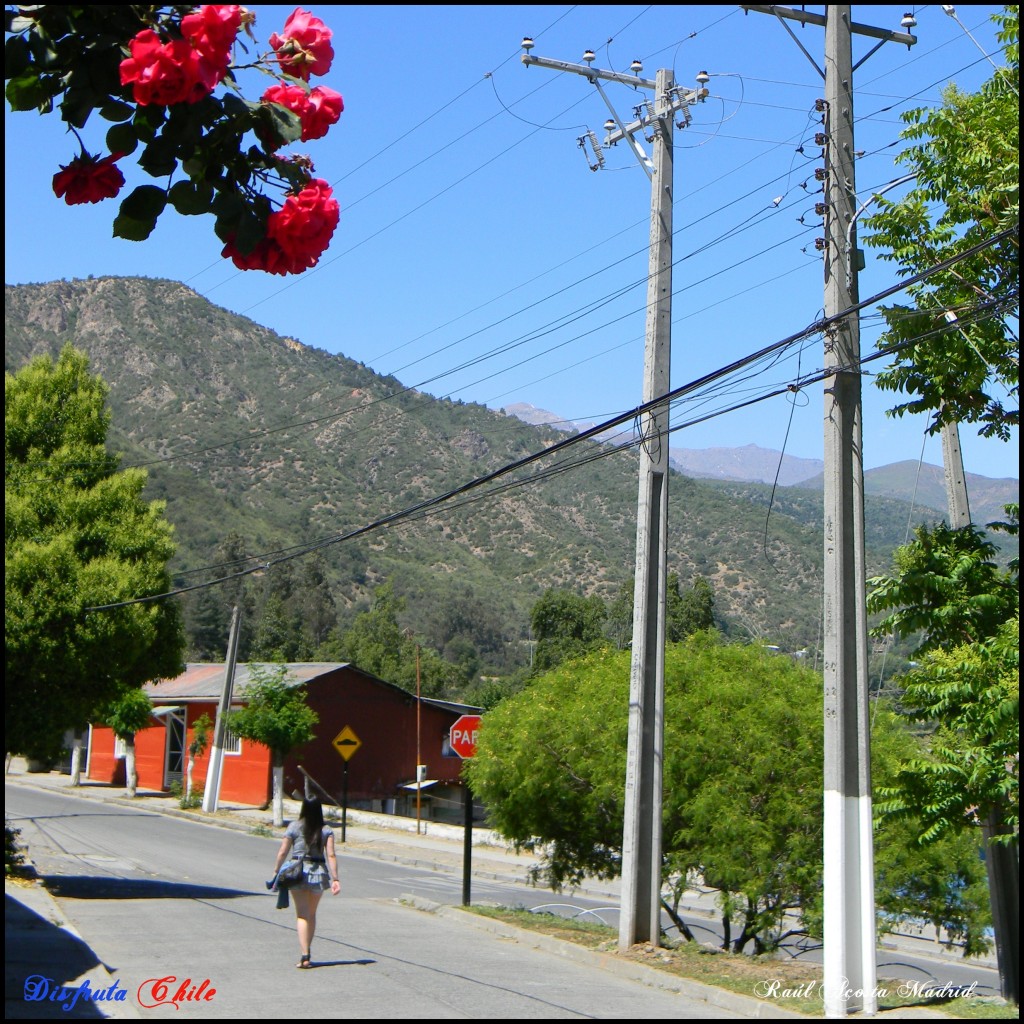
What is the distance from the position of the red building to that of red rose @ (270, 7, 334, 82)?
37.9 meters

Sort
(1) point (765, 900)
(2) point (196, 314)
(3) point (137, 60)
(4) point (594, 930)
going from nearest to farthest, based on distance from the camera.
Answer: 1. (3) point (137, 60)
2. (1) point (765, 900)
3. (4) point (594, 930)
4. (2) point (196, 314)

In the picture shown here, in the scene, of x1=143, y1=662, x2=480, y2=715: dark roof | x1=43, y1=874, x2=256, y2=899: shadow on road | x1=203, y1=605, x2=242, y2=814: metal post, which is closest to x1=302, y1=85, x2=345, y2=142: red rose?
x1=43, y1=874, x2=256, y2=899: shadow on road

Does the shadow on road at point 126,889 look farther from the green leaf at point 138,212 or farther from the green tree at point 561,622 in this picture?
the green tree at point 561,622

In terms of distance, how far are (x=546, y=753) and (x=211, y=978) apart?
5.86 metres

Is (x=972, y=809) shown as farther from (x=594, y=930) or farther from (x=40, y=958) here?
(x=40, y=958)

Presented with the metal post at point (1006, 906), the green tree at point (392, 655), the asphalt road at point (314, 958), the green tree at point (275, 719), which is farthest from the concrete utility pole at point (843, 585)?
the green tree at point (392, 655)

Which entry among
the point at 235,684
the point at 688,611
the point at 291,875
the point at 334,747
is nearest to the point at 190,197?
A: the point at 291,875

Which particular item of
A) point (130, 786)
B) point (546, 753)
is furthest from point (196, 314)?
point (546, 753)

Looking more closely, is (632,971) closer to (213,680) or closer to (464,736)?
(464,736)

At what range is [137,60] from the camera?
11.2 ft

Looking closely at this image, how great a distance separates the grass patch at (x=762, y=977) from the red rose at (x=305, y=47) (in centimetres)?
860

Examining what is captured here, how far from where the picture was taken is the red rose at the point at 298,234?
12.6 ft

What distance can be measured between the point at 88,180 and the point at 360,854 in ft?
91.2

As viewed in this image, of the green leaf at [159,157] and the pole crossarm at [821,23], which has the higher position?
the pole crossarm at [821,23]
